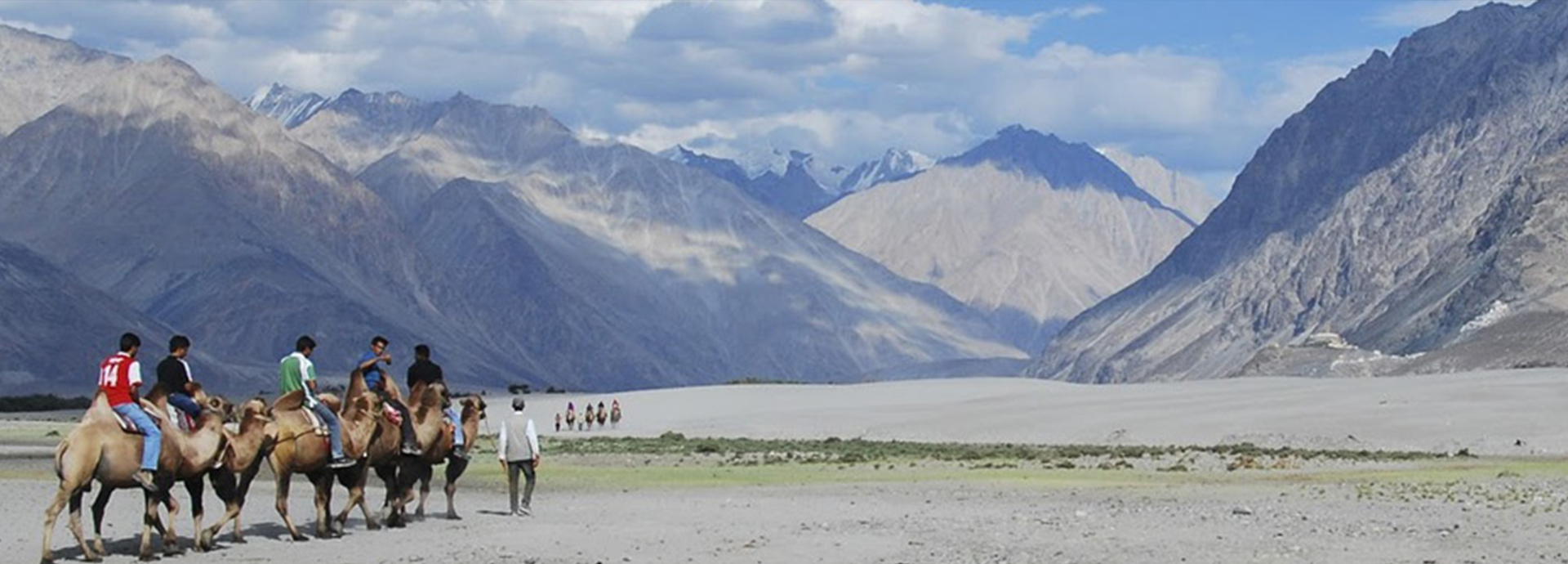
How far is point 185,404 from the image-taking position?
29.2 metres

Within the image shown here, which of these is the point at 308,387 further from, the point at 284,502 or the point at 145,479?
the point at 145,479

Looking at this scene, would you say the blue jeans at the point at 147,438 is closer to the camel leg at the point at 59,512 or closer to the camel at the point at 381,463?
the camel leg at the point at 59,512

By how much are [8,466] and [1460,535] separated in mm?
39545

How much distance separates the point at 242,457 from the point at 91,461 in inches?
132

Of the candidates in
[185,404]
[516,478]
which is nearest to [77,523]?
[185,404]

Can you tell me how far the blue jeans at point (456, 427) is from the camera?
35.2 m

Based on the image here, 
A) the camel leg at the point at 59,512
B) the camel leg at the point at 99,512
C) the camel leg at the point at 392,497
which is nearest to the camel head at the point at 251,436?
the camel leg at the point at 99,512

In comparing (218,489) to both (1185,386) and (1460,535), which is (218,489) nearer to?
(1460,535)

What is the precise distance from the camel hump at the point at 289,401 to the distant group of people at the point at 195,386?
0.23 ft

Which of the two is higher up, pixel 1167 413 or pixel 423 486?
pixel 1167 413

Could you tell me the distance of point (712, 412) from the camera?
102375mm

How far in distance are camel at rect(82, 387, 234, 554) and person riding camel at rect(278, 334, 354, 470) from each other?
1.24 m

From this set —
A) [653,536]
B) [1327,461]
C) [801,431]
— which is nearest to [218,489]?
[653,536]

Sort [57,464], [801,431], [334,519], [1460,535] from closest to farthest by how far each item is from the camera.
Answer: [57,464], [1460,535], [334,519], [801,431]
